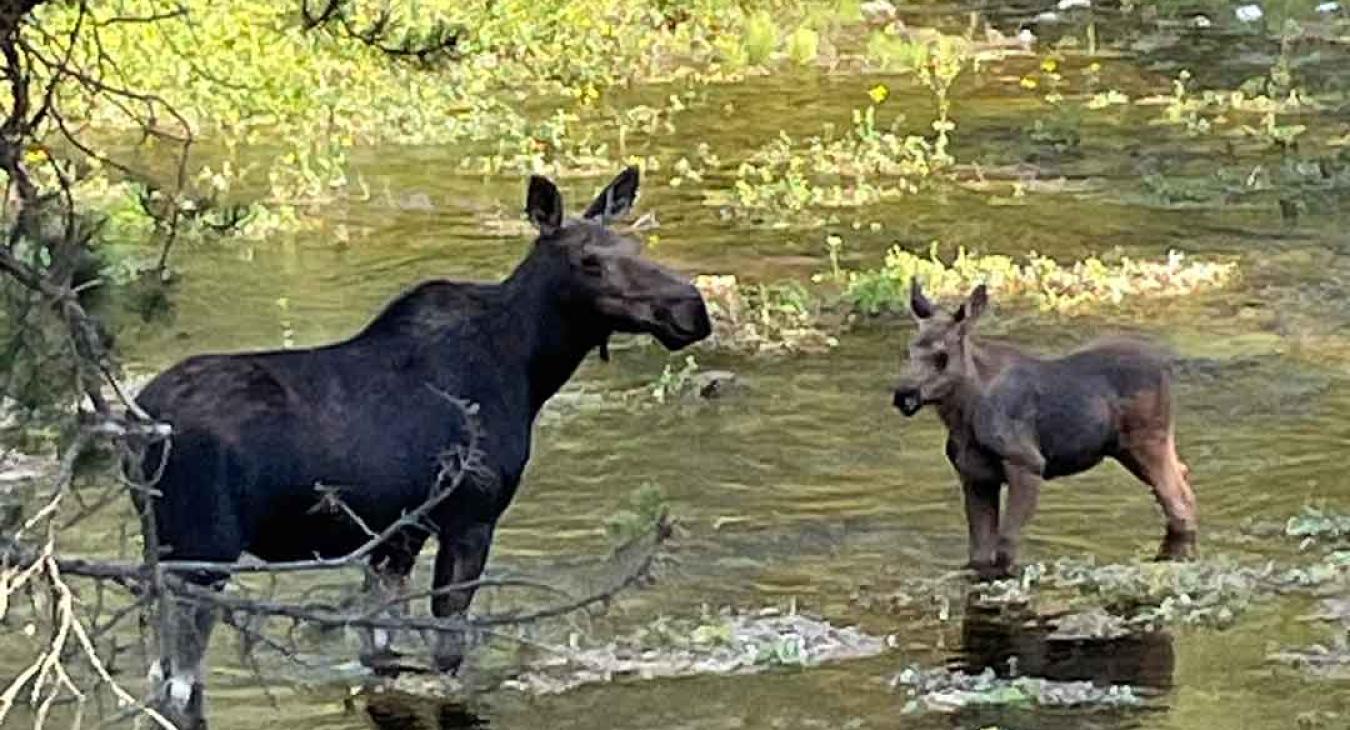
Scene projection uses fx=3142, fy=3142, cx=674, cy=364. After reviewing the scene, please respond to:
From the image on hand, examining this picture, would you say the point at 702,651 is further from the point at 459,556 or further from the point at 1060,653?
the point at 1060,653

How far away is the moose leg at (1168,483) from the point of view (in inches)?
428

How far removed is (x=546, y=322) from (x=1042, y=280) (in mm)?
6156

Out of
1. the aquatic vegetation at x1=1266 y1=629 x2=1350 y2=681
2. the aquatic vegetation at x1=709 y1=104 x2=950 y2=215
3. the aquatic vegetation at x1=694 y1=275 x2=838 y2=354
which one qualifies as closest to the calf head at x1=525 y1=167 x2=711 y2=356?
the aquatic vegetation at x1=1266 y1=629 x2=1350 y2=681

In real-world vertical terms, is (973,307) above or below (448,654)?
above

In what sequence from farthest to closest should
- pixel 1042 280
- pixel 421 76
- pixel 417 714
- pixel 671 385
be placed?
1. pixel 421 76
2. pixel 1042 280
3. pixel 671 385
4. pixel 417 714

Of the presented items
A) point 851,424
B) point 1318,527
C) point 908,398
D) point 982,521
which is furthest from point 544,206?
point 851,424

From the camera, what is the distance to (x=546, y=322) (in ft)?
31.8

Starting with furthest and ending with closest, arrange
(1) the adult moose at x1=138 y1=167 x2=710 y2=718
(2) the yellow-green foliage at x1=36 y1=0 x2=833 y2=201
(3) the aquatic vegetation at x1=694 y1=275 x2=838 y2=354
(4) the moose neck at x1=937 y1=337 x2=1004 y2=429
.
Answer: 1. (2) the yellow-green foliage at x1=36 y1=0 x2=833 y2=201
2. (3) the aquatic vegetation at x1=694 y1=275 x2=838 y2=354
3. (4) the moose neck at x1=937 y1=337 x2=1004 y2=429
4. (1) the adult moose at x1=138 y1=167 x2=710 y2=718

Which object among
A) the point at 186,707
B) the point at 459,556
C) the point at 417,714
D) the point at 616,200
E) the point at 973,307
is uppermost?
the point at 616,200

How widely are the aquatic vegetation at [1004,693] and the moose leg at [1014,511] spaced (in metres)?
1.24

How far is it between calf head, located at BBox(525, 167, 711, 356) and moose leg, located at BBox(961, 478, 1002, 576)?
60.2 inches

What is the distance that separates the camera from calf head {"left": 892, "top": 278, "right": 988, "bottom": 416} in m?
10.7

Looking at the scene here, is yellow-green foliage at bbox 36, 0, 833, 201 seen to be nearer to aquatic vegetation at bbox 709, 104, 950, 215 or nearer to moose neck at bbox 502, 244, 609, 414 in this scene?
aquatic vegetation at bbox 709, 104, 950, 215

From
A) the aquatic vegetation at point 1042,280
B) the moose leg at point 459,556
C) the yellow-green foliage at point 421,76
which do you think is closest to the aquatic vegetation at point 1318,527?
the moose leg at point 459,556
